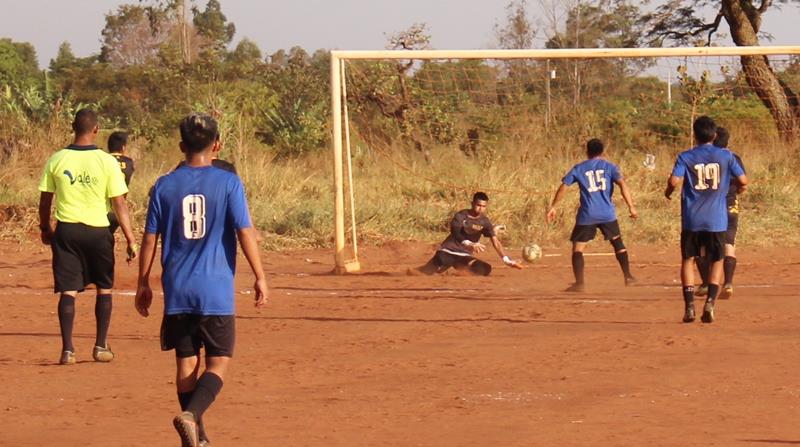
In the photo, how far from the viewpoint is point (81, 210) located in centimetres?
882

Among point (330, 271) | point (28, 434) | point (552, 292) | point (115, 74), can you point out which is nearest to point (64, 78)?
point (115, 74)

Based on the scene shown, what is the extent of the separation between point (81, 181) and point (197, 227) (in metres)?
3.13

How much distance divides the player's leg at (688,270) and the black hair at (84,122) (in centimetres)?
505

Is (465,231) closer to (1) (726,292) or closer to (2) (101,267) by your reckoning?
(1) (726,292)

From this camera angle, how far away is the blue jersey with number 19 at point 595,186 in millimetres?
12859

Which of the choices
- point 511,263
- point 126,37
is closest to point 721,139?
point 511,263

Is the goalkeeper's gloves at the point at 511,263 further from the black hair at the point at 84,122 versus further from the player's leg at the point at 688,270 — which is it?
the black hair at the point at 84,122

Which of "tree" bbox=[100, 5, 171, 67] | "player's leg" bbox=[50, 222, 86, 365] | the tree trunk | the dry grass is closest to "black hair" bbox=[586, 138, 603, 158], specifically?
the dry grass

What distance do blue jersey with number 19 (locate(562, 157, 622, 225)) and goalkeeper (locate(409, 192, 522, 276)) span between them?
1.59 meters

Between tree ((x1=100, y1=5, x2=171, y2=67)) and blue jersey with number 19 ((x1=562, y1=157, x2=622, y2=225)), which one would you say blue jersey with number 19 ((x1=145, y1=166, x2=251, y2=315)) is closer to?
blue jersey with number 19 ((x1=562, y1=157, x2=622, y2=225))

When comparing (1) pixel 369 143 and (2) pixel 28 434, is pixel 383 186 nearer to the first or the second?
(1) pixel 369 143

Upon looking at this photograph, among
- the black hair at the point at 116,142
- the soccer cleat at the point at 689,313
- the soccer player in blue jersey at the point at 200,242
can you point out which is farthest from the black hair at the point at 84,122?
the soccer cleat at the point at 689,313

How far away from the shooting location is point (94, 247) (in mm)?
8898

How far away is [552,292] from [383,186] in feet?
21.4
